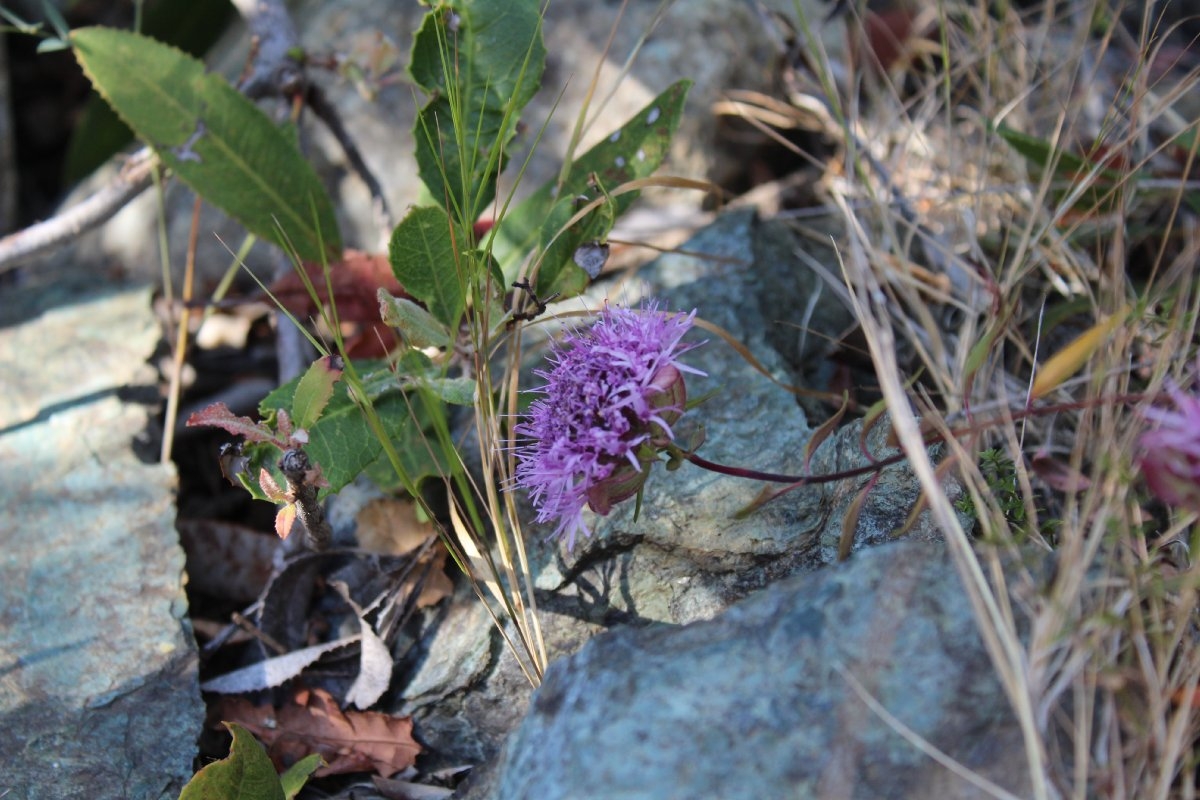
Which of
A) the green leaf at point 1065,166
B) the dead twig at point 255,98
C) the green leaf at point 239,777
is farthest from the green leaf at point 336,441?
the green leaf at point 1065,166

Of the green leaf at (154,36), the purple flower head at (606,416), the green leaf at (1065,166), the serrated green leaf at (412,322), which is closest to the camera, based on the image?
the purple flower head at (606,416)

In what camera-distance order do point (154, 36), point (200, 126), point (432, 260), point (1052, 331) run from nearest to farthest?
point (432, 260) → point (200, 126) → point (1052, 331) → point (154, 36)

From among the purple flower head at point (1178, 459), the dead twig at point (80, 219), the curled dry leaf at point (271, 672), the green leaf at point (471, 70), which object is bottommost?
the curled dry leaf at point (271, 672)

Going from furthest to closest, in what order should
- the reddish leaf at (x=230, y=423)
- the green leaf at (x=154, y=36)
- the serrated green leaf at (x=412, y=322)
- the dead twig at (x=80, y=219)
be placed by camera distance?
the green leaf at (x=154, y=36), the dead twig at (x=80, y=219), the serrated green leaf at (x=412, y=322), the reddish leaf at (x=230, y=423)

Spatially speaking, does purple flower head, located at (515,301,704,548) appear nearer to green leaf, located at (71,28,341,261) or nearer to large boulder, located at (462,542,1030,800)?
large boulder, located at (462,542,1030,800)

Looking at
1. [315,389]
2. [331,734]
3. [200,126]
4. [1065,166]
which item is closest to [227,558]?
[331,734]

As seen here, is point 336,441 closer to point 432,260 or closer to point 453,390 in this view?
point 453,390

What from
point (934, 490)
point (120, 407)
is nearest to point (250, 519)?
point (120, 407)

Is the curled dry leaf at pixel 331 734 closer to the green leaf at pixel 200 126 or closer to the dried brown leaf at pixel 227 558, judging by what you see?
the dried brown leaf at pixel 227 558
